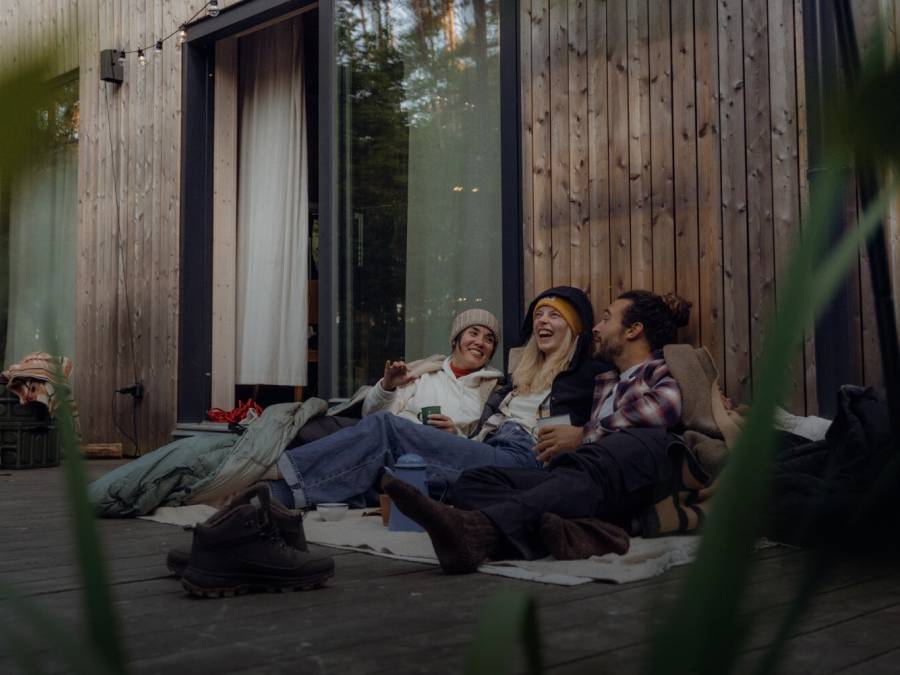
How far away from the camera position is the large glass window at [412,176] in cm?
493

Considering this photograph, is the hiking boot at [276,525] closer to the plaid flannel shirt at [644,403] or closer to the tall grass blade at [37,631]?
the plaid flannel shirt at [644,403]

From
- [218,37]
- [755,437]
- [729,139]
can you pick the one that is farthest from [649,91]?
[755,437]

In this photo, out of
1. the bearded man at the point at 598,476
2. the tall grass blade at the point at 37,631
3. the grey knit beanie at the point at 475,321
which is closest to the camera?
the tall grass blade at the point at 37,631

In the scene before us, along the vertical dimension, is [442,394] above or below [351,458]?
above

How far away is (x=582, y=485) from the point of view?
2.81 meters

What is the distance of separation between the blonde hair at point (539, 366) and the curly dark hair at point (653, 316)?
1.15 ft

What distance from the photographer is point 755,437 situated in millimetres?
338

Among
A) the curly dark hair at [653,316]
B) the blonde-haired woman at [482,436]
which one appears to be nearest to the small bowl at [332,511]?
the blonde-haired woman at [482,436]

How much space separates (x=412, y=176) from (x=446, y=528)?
3.16 meters

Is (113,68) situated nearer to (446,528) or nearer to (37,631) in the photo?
(446,528)

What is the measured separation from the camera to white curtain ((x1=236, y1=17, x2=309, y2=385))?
6.26 meters

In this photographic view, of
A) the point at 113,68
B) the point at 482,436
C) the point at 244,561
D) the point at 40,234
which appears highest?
the point at 113,68

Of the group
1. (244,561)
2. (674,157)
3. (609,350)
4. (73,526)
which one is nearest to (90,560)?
(73,526)

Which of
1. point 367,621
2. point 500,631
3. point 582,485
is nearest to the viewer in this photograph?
point 500,631
